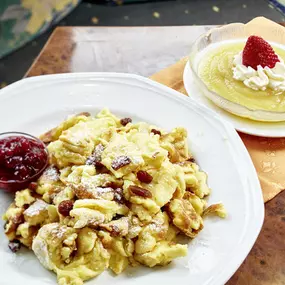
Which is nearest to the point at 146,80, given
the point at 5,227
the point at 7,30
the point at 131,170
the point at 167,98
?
the point at 167,98

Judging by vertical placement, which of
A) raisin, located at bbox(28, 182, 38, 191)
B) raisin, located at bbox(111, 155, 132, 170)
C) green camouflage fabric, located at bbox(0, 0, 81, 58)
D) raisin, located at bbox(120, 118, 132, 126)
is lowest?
green camouflage fabric, located at bbox(0, 0, 81, 58)

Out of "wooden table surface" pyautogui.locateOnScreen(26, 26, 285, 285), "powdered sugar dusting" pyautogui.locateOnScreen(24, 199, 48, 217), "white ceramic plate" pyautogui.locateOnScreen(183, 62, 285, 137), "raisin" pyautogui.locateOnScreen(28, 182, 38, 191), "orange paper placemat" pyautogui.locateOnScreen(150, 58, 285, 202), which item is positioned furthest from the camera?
"wooden table surface" pyautogui.locateOnScreen(26, 26, 285, 285)

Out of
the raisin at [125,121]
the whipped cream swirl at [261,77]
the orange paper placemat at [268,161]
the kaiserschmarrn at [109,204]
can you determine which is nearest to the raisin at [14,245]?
the kaiserschmarrn at [109,204]

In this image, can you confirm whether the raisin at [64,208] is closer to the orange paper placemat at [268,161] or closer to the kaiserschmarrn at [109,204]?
the kaiserschmarrn at [109,204]

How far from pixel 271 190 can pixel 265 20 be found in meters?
1.26

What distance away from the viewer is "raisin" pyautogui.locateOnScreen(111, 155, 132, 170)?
70.7 inches

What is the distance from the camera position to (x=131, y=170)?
1813mm

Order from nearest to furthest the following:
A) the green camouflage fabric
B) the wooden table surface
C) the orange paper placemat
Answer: the orange paper placemat
the wooden table surface
the green camouflage fabric

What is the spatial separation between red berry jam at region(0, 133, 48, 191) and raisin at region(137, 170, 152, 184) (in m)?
0.41

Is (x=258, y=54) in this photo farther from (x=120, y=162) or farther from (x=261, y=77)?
(x=120, y=162)

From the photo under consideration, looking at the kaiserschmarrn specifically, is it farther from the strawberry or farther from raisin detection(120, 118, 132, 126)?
the strawberry

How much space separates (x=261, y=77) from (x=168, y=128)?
0.57 meters

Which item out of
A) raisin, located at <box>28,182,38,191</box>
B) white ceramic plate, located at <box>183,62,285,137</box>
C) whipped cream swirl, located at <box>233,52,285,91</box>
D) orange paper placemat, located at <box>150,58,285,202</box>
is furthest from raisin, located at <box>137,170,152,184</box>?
whipped cream swirl, located at <box>233,52,285,91</box>

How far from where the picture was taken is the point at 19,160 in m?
1.93
